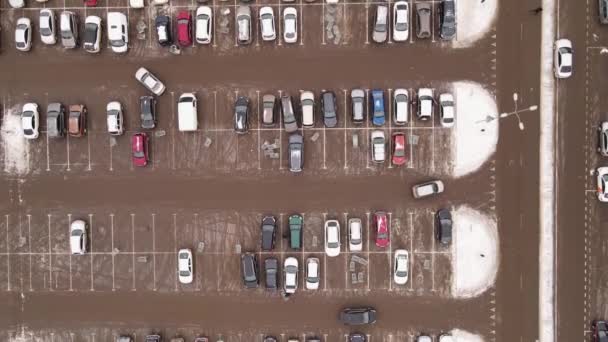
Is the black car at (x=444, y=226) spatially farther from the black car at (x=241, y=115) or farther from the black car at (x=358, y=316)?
the black car at (x=241, y=115)

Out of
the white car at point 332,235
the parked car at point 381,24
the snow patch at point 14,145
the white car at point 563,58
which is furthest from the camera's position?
the snow patch at point 14,145

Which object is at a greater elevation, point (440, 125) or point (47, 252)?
point (440, 125)

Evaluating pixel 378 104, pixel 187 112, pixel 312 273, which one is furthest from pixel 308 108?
pixel 312 273

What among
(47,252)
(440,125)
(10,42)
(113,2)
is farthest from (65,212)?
(440,125)

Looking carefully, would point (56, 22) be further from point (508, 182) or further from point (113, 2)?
point (508, 182)

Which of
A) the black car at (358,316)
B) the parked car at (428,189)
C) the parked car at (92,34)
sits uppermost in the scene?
the parked car at (92,34)

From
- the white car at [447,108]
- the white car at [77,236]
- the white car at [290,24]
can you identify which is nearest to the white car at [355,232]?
the white car at [447,108]
